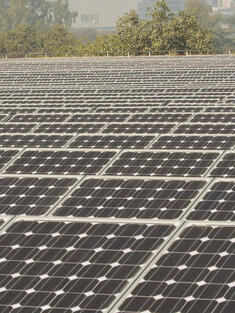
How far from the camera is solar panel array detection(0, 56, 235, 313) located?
12984mm

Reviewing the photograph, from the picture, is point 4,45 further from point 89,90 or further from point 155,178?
point 155,178

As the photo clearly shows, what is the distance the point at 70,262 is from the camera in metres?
14.3

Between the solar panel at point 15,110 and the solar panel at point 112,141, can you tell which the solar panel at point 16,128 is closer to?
the solar panel at point 112,141

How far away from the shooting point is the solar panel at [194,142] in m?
25.4

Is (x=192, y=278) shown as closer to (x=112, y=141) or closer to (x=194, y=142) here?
(x=194, y=142)

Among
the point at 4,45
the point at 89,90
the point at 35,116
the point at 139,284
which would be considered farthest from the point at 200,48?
the point at 139,284

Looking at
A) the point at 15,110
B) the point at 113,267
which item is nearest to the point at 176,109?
the point at 15,110

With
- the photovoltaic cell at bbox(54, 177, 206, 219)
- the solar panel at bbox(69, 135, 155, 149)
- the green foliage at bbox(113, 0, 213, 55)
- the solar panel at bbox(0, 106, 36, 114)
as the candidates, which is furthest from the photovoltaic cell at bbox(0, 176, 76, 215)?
the green foliage at bbox(113, 0, 213, 55)

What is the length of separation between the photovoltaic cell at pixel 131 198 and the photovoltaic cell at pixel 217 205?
0.33m

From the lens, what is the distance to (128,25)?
10081 centimetres

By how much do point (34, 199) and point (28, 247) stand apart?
3493 millimetres

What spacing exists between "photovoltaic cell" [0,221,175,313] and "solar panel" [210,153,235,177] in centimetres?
564

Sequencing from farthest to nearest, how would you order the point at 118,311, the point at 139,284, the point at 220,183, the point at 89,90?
the point at 89,90 < the point at 220,183 < the point at 139,284 < the point at 118,311

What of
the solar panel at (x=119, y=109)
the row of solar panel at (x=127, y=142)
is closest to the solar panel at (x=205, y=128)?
the row of solar panel at (x=127, y=142)
